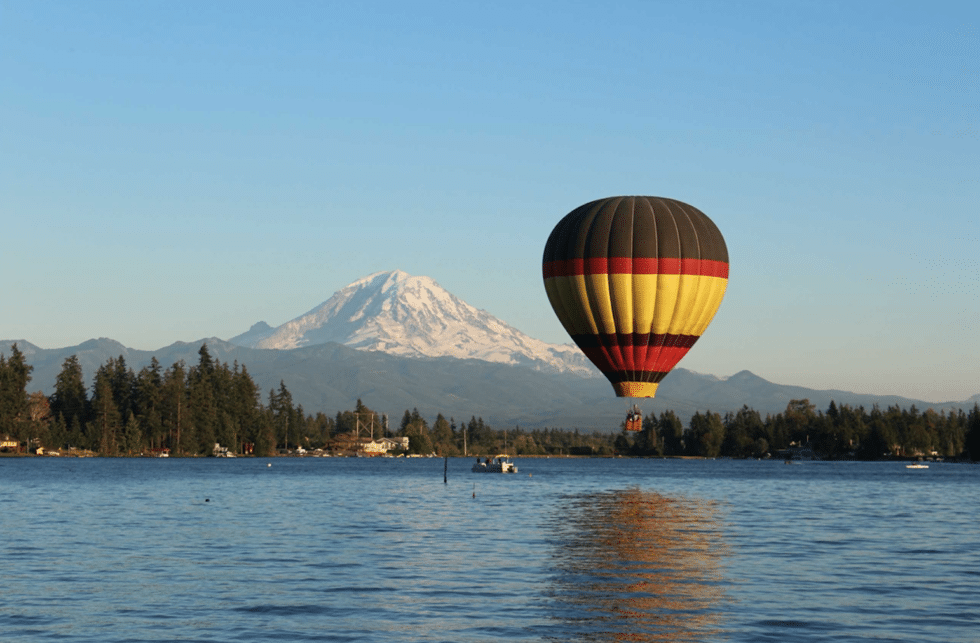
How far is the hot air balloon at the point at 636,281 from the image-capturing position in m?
90.2

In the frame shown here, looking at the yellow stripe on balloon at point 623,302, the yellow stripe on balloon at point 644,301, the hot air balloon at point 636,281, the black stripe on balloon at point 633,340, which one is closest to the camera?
the yellow stripe on balloon at point 644,301

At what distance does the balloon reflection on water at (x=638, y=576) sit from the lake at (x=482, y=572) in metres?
0.13

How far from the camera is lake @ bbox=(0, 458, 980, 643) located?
1405 inches

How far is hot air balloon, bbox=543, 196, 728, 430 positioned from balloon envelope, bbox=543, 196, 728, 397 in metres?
0.07

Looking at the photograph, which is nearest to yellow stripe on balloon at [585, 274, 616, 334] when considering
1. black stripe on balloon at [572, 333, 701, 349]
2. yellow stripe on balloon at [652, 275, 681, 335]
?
black stripe on balloon at [572, 333, 701, 349]

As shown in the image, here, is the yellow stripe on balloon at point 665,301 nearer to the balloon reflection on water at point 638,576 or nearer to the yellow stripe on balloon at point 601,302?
the yellow stripe on balloon at point 601,302

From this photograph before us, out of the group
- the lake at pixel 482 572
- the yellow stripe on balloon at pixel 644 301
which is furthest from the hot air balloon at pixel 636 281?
the lake at pixel 482 572

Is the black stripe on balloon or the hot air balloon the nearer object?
the hot air balloon

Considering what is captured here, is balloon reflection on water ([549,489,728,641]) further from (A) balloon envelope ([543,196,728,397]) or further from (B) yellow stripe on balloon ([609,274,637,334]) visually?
(B) yellow stripe on balloon ([609,274,637,334])

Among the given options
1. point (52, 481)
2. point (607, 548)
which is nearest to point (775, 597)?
point (607, 548)

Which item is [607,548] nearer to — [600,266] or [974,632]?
[974,632]

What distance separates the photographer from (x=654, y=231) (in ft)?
297

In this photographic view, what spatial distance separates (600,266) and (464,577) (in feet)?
153

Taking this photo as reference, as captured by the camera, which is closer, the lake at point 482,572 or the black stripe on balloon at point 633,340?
the lake at point 482,572
